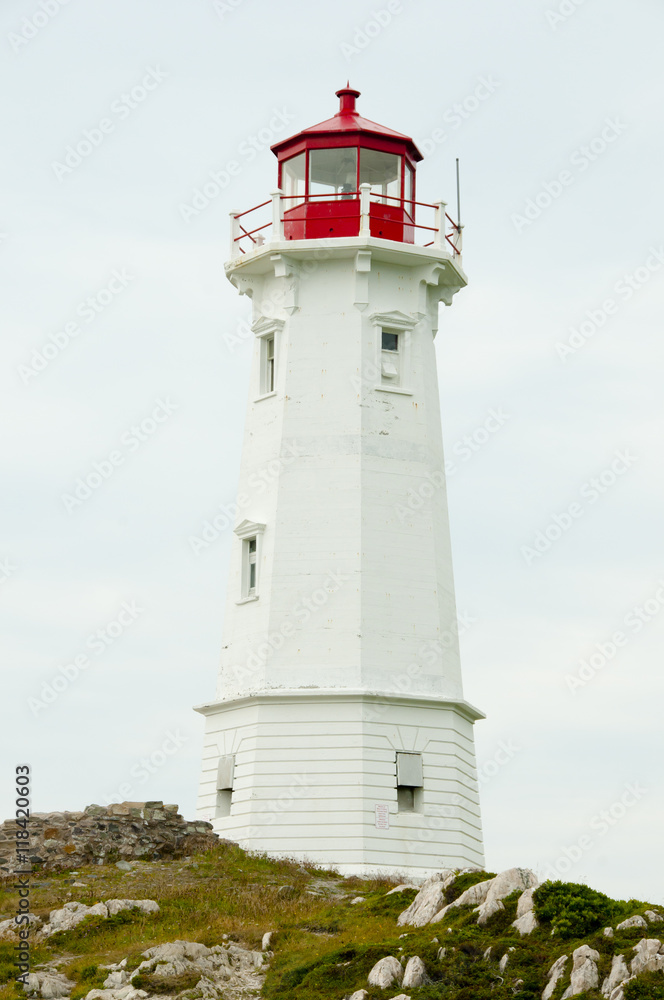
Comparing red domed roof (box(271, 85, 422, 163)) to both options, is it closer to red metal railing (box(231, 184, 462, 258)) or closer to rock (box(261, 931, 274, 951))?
red metal railing (box(231, 184, 462, 258))

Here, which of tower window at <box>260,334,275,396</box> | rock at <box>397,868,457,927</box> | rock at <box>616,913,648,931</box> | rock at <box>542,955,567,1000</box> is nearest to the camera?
rock at <box>542,955,567,1000</box>

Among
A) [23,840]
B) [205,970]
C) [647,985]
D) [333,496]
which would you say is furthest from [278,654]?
[647,985]

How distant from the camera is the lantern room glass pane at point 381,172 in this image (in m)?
31.8

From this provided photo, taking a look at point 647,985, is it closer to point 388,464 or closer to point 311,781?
point 311,781

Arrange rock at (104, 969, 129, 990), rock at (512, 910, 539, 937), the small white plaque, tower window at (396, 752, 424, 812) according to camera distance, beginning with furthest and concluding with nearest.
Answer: tower window at (396, 752, 424, 812) → the small white plaque → rock at (104, 969, 129, 990) → rock at (512, 910, 539, 937)

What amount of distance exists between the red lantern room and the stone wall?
12.2 metres

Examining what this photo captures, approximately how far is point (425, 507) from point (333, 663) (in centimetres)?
386

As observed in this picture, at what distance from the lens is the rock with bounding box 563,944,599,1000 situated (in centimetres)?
1775

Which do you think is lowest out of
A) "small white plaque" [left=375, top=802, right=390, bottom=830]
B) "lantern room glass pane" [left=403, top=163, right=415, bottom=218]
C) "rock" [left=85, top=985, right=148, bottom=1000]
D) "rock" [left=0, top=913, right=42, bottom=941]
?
"rock" [left=85, top=985, right=148, bottom=1000]

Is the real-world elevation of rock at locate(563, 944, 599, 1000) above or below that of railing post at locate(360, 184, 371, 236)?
below

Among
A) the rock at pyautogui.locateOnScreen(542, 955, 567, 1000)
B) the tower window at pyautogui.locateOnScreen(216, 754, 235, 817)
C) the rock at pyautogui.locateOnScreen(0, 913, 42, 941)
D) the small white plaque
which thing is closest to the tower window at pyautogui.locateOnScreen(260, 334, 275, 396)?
the tower window at pyautogui.locateOnScreen(216, 754, 235, 817)

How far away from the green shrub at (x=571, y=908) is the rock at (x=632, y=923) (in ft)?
1.26

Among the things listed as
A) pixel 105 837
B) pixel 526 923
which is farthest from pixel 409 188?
pixel 526 923

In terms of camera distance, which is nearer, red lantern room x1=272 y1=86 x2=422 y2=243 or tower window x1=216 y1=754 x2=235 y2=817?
tower window x1=216 y1=754 x2=235 y2=817
